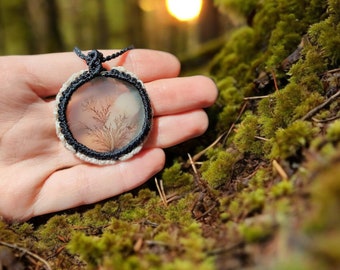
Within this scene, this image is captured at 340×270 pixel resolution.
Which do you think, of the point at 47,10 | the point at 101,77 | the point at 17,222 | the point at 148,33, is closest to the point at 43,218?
the point at 17,222

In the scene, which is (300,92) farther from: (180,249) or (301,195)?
(180,249)

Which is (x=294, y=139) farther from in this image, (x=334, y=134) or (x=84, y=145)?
(x=84, y=145)

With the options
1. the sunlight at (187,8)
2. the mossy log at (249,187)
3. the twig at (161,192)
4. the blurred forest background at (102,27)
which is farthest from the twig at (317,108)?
the sunlight at (187,8)

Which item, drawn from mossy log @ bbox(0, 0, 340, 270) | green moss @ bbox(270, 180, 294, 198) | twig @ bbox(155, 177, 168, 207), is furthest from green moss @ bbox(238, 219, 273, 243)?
twig @ bbox(155, 177, 168, 207)

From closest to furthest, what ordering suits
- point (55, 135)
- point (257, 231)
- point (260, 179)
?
point (257, 231) < point (260, 179) < point (55, 135)

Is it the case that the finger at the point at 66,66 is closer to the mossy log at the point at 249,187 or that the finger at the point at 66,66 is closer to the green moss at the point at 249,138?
the mossy log at the point at 249,187

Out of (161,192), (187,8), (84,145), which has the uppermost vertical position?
(187,8)

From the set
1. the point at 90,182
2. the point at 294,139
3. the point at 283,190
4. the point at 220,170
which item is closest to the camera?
the point at 283,190

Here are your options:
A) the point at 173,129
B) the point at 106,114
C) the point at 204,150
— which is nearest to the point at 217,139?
the point at 204,150
